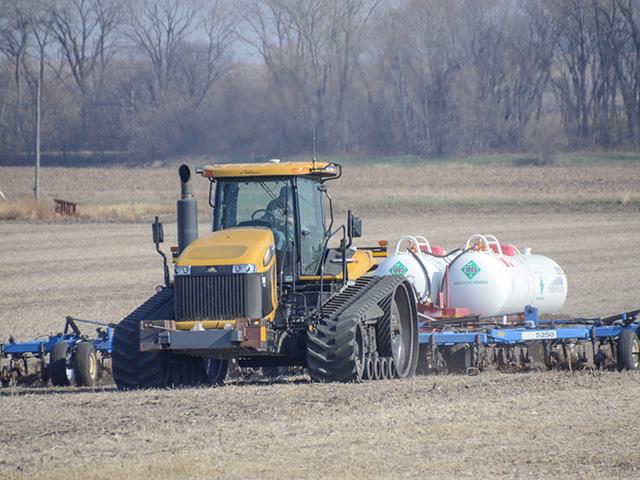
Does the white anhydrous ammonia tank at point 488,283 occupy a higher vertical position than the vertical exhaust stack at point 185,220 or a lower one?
lower

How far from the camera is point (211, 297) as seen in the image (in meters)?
11.4

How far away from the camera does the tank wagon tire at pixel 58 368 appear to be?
43.7 ft

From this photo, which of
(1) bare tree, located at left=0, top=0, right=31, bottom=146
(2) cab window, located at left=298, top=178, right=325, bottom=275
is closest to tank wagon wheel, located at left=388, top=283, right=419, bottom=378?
(2) cab window, located at left=298, top=178, right=325, bottom=275

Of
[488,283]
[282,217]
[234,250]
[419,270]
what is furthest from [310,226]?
[488,283]

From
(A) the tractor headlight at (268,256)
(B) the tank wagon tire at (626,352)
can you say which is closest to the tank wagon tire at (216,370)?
(A) the tractor headlight at (268,256)

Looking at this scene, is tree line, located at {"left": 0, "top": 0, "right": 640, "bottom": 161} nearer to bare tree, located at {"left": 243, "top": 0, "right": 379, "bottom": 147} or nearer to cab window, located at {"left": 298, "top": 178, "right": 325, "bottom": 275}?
bare tree, located at {"left": 243, "top": 0, "right": 379, "bottom": 147}

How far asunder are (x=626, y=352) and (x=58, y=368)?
6.28m

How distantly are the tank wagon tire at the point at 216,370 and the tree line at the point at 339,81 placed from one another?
26.4 metres

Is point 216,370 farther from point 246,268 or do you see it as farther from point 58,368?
point 246,268

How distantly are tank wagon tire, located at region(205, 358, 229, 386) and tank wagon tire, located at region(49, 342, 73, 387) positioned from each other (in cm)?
155

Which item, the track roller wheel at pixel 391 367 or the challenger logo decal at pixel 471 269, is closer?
the track roller wheel at pixel 391 367

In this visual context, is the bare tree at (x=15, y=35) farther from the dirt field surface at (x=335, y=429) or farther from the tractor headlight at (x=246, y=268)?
the tractor headlight at (x=246, y=268)

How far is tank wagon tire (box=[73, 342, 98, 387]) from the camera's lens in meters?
13.2

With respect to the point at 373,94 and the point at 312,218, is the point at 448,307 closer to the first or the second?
the point at 312,218
